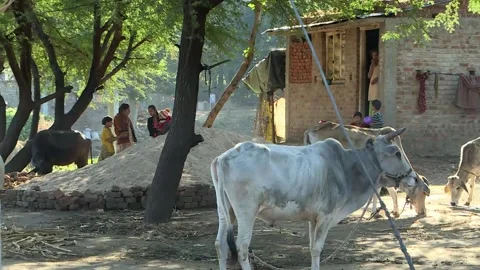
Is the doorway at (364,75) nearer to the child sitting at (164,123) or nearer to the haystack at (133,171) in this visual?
the child sitting at (164,123)

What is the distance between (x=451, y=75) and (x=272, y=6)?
23.3 ft

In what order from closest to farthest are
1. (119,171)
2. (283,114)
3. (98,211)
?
(98,211) < (119,171) < (283,114)

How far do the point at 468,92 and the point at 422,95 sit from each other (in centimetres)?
108

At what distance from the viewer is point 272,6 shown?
1337cm

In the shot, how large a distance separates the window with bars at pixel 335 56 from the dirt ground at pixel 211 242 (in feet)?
27.0

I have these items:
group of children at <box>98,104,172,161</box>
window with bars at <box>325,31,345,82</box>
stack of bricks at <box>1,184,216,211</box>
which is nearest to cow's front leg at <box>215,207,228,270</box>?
stack of bricks at <box>1,184,216,211</box>

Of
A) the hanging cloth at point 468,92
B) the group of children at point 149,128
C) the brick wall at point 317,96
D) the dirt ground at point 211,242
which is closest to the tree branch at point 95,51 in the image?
the group of children at point 149,128

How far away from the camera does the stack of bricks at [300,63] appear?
72.4 feet

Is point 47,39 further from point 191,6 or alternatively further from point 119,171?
point 191,6

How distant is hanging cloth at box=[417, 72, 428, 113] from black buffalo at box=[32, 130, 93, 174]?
7.73 m

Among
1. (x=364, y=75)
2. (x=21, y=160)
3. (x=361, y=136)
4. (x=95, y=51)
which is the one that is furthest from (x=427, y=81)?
(x=21, y=160)

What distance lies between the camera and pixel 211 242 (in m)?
10.0

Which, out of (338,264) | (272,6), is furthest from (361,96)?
(338,264)

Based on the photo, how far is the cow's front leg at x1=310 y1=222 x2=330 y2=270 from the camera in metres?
7.64
